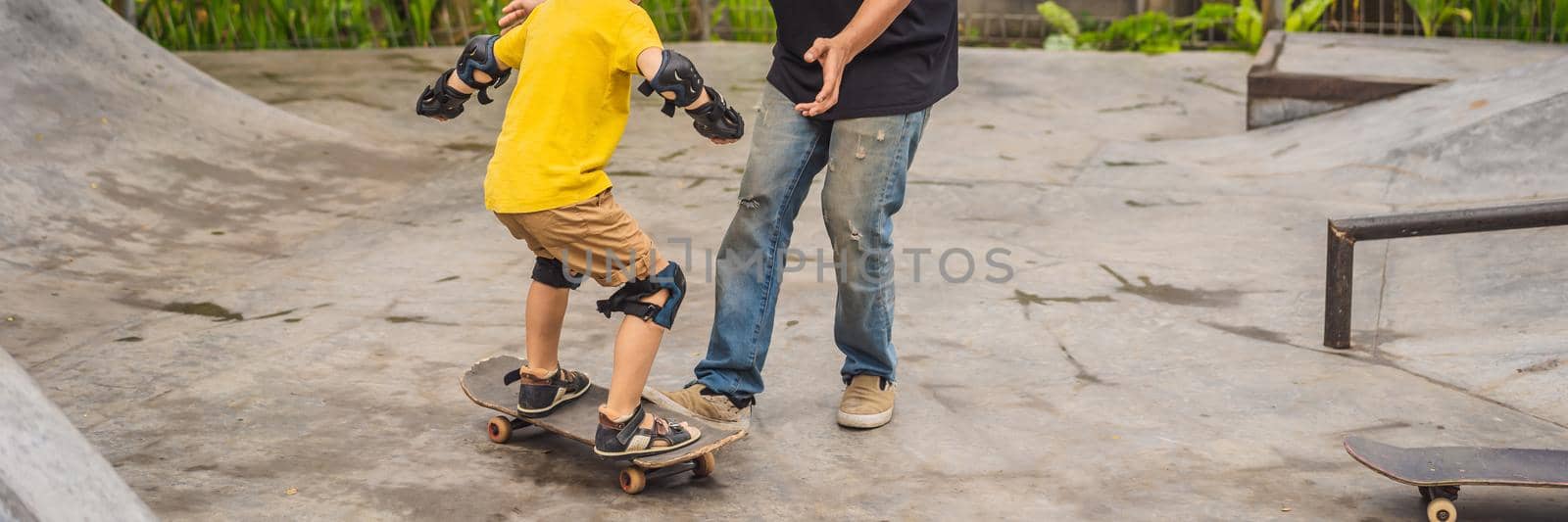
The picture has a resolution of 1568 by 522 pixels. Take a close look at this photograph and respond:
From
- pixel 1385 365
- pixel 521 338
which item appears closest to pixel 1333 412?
pixel 1385 365

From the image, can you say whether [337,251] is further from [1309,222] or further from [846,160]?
[1309,222]

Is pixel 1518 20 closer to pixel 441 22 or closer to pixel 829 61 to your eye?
pixel 441 22

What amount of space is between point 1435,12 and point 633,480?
7276mm

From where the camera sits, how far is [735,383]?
3.28 m

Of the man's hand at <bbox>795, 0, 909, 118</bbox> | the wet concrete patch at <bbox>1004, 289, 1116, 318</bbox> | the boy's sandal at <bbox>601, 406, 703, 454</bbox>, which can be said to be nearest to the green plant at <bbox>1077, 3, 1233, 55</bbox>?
the wet concrete patch at <bbox>1004, 289, 1116, 318</bbox>

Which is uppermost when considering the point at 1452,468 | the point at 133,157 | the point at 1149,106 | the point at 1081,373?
the point at 133,157

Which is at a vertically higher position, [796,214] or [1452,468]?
[796,214]

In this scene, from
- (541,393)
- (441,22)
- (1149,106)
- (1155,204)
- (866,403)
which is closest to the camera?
(541,393)

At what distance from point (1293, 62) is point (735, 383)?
519cm

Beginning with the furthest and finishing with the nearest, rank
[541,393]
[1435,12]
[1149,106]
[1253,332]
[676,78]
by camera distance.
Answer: [1435,12], [1149,106], [1253,332], [541,393], [676,78]

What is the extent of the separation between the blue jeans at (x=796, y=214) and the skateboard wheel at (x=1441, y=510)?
120 cm

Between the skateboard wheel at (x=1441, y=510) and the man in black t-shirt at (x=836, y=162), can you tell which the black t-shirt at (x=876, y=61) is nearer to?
the man in black t-shirt at (x=836, y=162)

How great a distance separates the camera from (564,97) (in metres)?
2.80

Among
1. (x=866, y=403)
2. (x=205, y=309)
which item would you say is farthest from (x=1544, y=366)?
(x=205, y=309)
